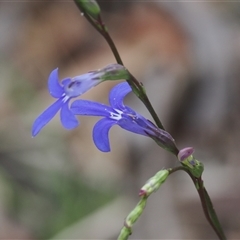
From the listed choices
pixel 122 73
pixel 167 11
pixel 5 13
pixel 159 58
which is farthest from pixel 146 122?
pixel 5 13

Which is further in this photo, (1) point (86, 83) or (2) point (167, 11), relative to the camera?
(2) point (167, 11)

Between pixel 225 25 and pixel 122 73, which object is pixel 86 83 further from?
pixel 225 25

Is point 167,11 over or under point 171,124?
over

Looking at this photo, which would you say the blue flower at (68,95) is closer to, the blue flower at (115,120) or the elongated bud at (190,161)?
the blue flower at (115,120)

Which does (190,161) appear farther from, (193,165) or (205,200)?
(205,200)

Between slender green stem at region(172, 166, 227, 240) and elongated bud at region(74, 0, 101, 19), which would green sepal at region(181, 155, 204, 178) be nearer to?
slender green stem at region(172, 166, 227, 240)

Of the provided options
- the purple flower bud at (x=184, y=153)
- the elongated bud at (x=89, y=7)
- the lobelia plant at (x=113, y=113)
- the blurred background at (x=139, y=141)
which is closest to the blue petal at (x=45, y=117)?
the lobelia plant at (x=113, y=113)

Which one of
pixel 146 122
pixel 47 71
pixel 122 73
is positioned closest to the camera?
pixel 122 73
